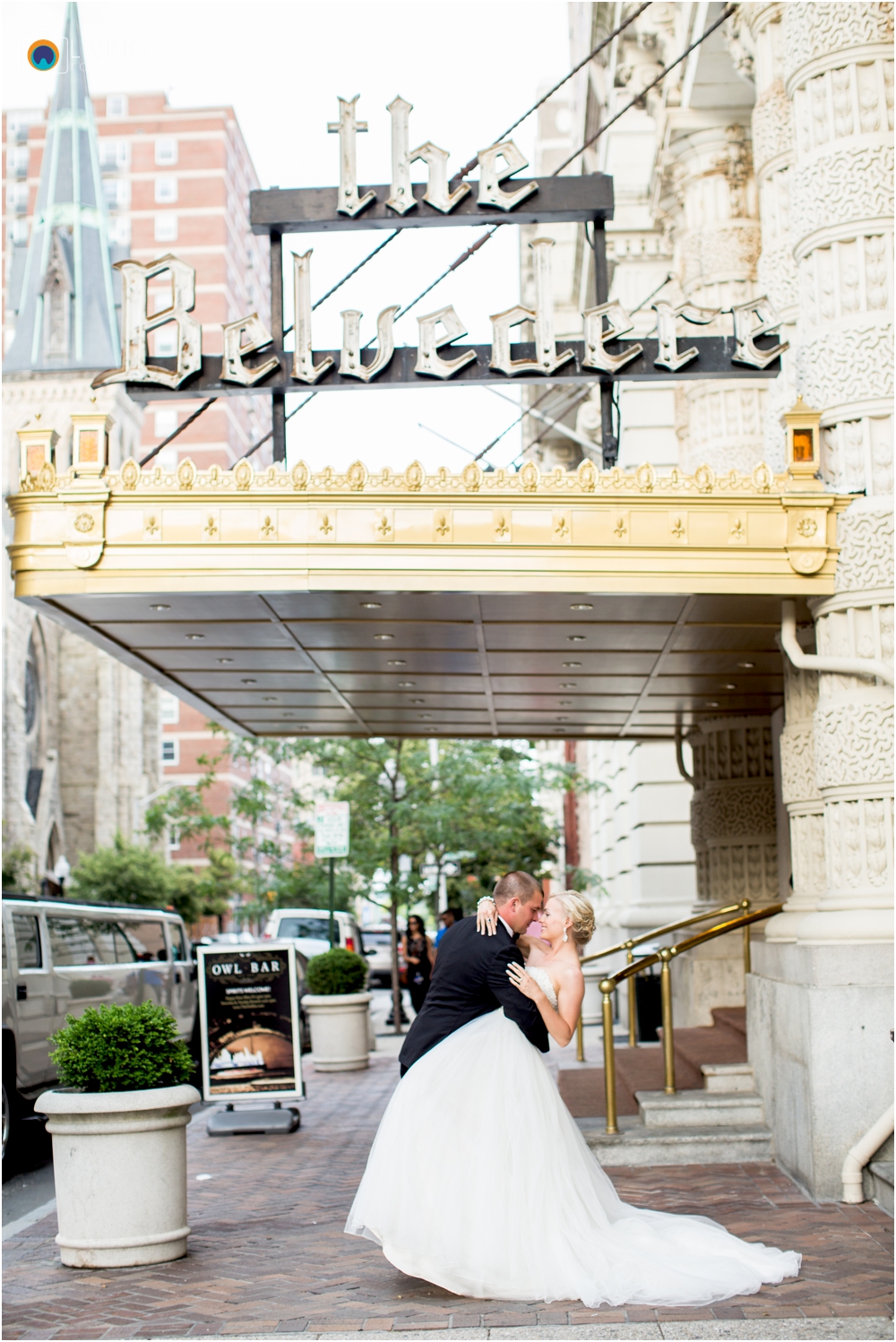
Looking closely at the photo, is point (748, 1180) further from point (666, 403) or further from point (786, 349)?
point (666, 403)

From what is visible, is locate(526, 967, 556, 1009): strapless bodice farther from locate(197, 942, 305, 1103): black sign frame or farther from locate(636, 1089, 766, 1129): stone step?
locate(197, 942, 305, 1103): black sign frame

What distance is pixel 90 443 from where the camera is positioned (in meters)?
9.10

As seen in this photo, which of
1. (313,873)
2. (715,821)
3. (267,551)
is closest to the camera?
(267,551)

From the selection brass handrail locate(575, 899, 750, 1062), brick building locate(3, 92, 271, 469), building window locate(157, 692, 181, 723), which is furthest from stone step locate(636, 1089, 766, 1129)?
brick building locate(3, 92, 271, 469)

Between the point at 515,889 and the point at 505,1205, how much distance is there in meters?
1.39

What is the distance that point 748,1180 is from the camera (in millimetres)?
9258

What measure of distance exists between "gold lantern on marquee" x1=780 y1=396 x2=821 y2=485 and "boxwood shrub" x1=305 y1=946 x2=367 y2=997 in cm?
1088

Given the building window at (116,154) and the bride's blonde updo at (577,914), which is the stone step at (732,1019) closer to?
the bride's blonde updo at (577,914)

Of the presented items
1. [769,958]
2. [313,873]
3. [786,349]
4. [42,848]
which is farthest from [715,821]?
[42,848]

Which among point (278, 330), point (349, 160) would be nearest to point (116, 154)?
point (349, 160)

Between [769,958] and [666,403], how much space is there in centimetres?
1229

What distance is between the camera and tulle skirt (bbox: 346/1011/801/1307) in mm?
6305

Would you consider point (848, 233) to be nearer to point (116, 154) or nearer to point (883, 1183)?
point (883, 1183)

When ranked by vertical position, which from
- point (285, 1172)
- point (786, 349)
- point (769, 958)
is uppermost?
point (786, 349)
